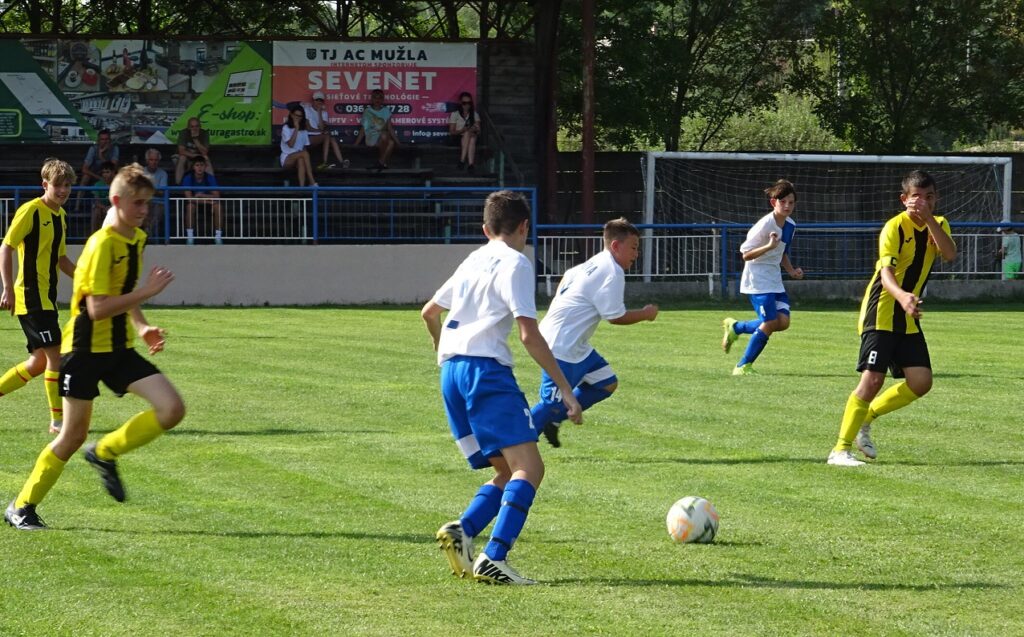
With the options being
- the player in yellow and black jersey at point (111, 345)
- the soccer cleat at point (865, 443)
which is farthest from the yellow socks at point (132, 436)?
the soccer cleat at point (865, 443)

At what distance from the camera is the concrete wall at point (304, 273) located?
24.5m

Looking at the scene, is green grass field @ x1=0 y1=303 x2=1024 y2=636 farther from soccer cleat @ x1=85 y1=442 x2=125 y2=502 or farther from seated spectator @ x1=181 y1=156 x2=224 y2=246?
seated spectator @ x1=181 y1=156 x2=224 y2=246

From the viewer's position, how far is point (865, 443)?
941 centimetres

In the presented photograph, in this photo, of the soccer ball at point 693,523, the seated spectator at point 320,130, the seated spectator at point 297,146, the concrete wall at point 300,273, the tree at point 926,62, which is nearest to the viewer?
the soccer ball at point 693,523

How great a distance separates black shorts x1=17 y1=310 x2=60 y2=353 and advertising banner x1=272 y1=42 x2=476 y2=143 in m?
19.0

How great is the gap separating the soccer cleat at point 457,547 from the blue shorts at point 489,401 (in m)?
0.35

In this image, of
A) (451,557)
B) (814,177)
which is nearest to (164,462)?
(451,557)

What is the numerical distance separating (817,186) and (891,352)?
960 inches

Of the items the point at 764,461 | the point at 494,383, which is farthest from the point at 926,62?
the point at 494,383

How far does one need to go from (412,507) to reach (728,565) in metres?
1.96

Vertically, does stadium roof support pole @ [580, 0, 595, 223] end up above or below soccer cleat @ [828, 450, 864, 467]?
above

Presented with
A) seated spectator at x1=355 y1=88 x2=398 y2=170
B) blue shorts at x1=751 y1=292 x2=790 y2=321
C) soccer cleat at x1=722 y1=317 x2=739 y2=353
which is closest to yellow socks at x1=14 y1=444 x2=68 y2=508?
blue shorts at x1=751 y1=292 x2=790 y2=321

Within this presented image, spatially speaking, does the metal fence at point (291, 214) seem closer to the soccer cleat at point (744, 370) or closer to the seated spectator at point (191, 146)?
the seated spectator at point (191, 146)

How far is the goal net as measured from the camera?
3108 centimetres
